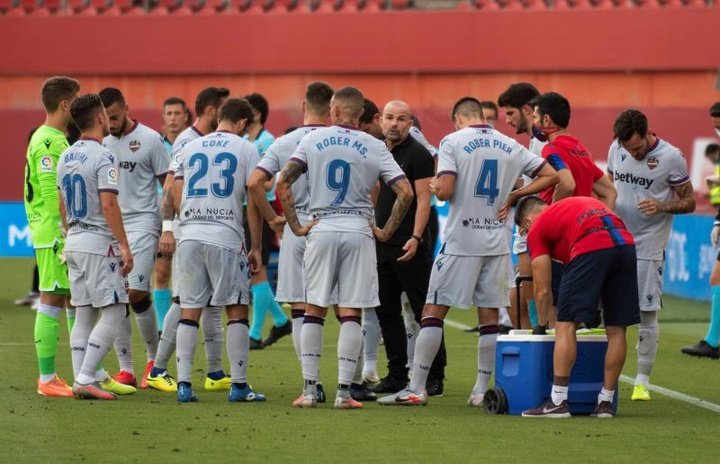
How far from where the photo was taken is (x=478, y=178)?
9.55 meters

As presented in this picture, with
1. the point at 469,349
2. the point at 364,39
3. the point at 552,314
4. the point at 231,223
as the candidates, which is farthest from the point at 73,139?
the point at 364,39

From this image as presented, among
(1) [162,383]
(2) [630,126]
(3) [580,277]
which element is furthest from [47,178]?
(2) [630,126]

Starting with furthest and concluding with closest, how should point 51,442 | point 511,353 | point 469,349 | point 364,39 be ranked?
point 364,39, point 469,349, point 511,353, point 51,442

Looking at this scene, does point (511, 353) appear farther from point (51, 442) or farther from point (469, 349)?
point (469, 349)

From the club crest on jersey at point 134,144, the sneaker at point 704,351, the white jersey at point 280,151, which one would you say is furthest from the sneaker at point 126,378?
the sneaker at point 704,351

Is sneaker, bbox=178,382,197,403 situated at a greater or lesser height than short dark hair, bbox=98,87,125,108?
lesser

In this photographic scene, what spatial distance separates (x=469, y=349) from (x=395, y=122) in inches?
→ 157

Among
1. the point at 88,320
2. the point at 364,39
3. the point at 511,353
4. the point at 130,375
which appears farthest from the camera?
the point at 364,39

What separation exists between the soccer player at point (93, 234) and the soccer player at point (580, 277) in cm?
261

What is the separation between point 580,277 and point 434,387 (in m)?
1.85

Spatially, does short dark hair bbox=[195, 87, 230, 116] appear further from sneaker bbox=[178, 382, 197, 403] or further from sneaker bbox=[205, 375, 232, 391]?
sneaker bbox=[178, 382, 197, 403]

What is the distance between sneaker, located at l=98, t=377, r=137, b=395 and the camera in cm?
1017

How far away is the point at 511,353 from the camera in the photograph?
917cm

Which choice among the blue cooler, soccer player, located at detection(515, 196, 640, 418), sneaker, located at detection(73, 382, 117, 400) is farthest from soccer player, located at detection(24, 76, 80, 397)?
soccer player, located at detection(515, 196, 640, 418)
